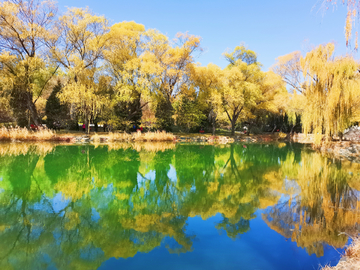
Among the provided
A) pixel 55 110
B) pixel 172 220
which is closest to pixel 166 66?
pixel 55 110

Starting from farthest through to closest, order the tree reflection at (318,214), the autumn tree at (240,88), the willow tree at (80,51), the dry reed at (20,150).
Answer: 1. the autumn tree at (240,88)
2. the willow tree at (80,51)
3. the dry reed at (20,150)
4. the tree reflection at (318,214)

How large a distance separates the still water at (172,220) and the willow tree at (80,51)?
1175 centimetres

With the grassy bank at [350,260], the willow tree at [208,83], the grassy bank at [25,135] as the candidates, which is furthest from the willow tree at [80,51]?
the grassy bank at [350,260]

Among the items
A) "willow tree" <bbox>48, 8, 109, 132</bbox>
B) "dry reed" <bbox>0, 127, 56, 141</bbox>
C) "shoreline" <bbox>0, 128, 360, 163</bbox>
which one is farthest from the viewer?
"willow tree" <bbox>48, 8, 109, 132</bbox>

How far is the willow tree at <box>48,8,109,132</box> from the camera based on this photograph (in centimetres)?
1847

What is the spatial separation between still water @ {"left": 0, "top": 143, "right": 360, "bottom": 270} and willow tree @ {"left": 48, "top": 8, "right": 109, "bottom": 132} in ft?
38.5

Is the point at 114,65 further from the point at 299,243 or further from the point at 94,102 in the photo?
the point at 299,243

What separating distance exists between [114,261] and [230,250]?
167cm

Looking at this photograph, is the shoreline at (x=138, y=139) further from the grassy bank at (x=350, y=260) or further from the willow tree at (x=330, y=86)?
the grassy bank at (x=350, y=260)

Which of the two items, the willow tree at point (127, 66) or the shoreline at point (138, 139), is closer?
the shoreline at point (138, 139)

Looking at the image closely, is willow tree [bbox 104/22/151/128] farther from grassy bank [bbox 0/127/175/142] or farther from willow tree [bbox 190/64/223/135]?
willow tree [bbox 190/64/223/135]

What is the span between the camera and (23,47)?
18.5m

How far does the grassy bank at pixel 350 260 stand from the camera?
260 cm

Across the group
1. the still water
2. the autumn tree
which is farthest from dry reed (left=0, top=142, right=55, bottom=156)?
the autumn tree
